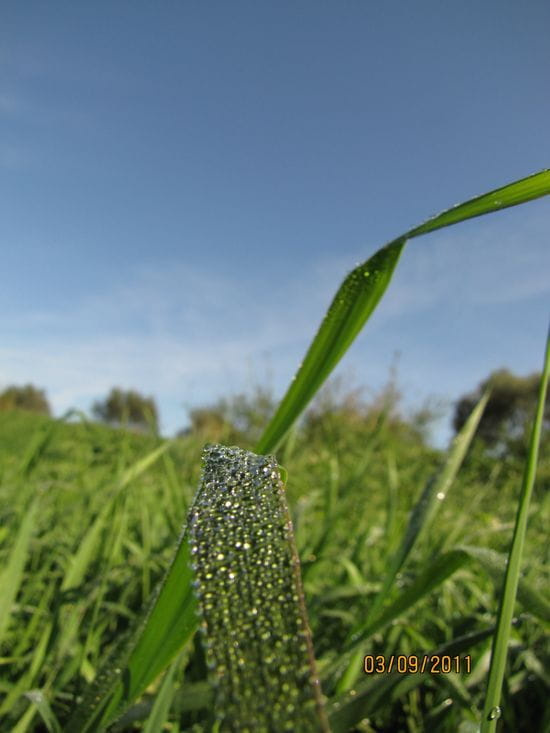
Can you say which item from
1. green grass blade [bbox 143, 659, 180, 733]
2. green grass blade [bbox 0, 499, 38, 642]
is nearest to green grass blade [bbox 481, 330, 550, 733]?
green grass blade [bbox 143, 659, 180, 733]

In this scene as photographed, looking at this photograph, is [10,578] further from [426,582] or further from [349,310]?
[349,310]

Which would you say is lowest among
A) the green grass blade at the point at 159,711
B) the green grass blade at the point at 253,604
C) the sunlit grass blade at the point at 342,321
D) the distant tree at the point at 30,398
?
the green grass blade at the point at 159,711

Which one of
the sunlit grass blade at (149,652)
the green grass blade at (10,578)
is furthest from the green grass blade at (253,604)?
the green grass blade at (10,578)

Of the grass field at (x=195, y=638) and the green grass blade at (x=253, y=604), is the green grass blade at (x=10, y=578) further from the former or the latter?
the green grass blade at (x=253, y=604)

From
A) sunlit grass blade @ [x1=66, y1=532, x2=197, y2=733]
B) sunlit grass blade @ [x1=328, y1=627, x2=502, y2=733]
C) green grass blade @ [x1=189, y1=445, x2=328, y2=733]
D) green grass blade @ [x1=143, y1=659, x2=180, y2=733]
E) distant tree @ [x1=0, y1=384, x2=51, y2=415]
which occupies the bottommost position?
sunlit grass blade @ [x1=328, y1=627, x2=502, y2=733]

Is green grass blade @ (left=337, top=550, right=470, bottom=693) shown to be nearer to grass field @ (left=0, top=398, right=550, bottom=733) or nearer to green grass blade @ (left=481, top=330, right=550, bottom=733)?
grass field @ (left=0, top=398, right=550, bottom=733)
